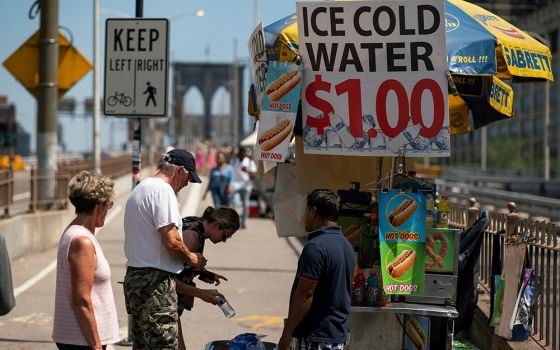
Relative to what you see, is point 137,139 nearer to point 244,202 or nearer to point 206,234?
point 206,234

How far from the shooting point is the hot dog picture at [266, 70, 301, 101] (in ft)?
21.2

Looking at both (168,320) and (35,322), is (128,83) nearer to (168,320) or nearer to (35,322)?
(35,322)

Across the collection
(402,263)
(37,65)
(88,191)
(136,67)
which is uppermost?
(37,65)

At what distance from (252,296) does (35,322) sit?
3175 millimetres

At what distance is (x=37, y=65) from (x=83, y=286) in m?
10.6

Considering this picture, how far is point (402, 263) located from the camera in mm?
6457

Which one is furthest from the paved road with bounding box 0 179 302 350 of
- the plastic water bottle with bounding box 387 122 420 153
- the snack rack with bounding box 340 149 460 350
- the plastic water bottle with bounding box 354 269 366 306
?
the plastic water bottle with bounding box 387 122 420 153

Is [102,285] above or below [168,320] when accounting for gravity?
above

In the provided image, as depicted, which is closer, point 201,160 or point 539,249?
point 539,249

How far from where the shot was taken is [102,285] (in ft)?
15.5

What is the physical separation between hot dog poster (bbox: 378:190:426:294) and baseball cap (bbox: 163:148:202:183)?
Result: 57.4 inches

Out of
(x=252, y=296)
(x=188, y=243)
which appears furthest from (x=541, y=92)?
(x=188, y=243)

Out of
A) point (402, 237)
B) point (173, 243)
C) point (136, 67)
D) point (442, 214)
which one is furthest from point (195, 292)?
point (136, 67)

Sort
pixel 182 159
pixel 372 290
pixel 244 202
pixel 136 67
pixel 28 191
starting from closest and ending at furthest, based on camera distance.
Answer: pixel 182 159
pixel 372 290
pixel 136 67
pixel 28 191
pixel 244 202
